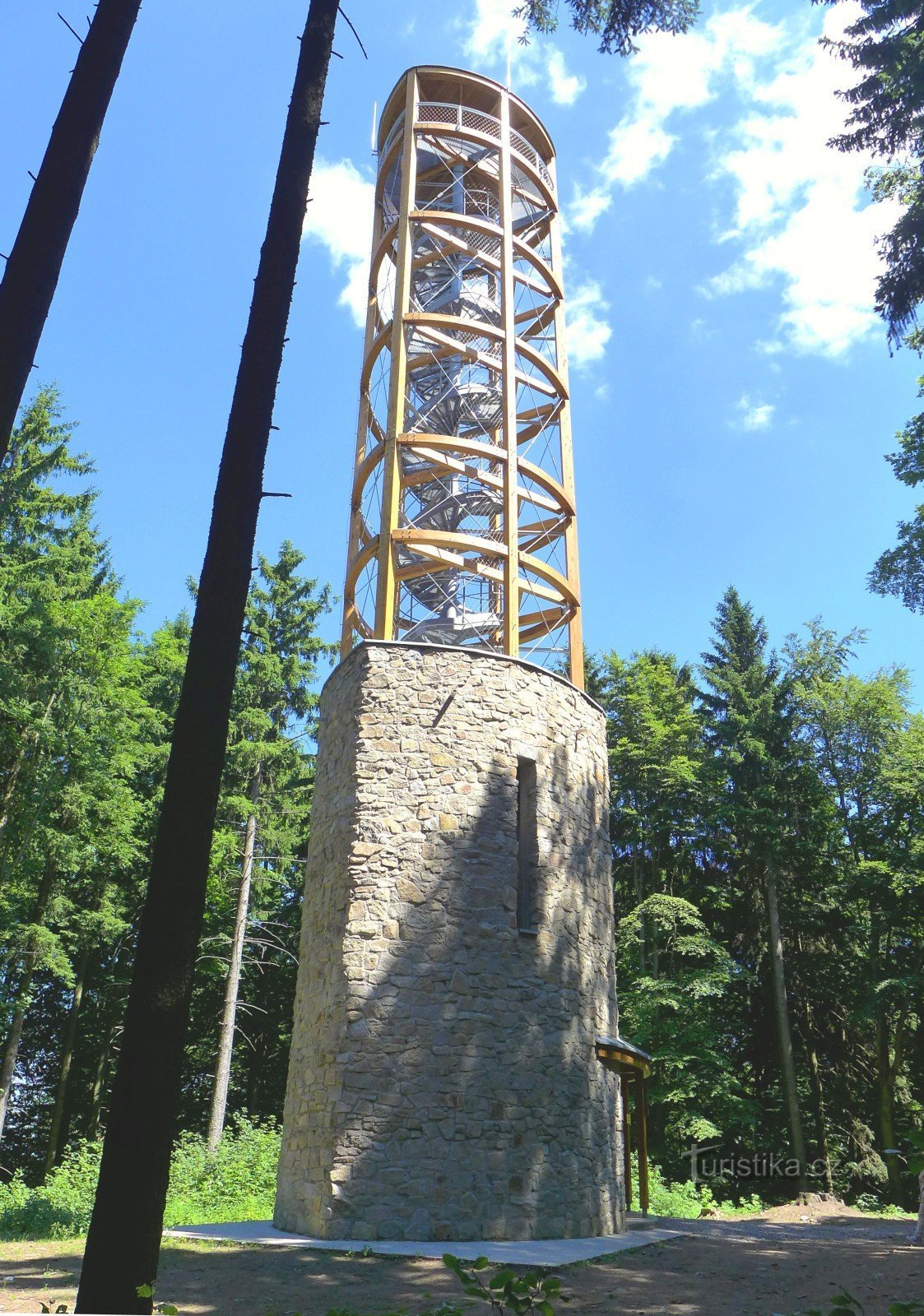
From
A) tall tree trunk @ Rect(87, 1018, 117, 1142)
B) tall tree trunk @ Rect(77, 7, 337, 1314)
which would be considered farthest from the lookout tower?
tall tree trunk @ Rect(87, 1018, 117, 1142)

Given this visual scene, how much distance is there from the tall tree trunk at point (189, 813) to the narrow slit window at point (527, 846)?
19.5 ft

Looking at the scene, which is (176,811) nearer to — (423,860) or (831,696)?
(423,860)

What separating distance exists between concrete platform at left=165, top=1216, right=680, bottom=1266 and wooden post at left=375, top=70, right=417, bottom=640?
214 inches

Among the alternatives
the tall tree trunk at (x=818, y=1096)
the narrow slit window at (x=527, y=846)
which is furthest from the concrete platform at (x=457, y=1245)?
the tall tree trunk at (x=818, y=1096)

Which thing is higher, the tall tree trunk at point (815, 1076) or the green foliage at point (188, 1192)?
the tall tree trunk at point (815, 1076)

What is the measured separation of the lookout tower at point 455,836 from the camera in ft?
26.9

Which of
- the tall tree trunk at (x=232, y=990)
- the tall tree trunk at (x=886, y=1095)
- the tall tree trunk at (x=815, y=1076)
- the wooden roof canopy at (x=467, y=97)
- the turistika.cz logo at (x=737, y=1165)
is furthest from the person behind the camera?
the tall tree trunk at (x=815, y=1076)

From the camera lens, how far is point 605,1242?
826cm

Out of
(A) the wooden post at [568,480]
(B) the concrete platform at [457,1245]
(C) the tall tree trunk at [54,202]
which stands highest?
(A) the wooden post at [568,480]

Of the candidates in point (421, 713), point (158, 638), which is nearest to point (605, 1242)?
point (421, 713)

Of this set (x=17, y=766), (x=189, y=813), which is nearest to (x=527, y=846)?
(x=189, y=813)

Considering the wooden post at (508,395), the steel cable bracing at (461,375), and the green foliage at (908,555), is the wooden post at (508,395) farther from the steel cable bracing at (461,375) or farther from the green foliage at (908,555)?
the green foliage at (908,555)

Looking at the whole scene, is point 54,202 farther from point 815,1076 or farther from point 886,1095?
point 815,1076

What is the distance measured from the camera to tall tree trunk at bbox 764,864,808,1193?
55.2ft
